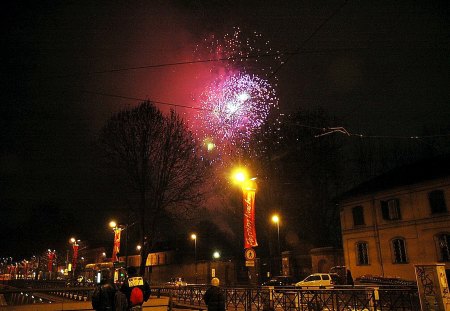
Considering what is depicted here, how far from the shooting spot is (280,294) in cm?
1725

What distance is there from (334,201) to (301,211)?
3367mm

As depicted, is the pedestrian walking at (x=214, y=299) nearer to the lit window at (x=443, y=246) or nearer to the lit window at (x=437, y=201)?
the lit window at (x=443, y=246)

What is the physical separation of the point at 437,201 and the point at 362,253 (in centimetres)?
799

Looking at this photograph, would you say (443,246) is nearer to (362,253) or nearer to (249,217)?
(362,253)

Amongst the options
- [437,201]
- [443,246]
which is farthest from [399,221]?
[443,246]

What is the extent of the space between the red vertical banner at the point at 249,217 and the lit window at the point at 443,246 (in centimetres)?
1703

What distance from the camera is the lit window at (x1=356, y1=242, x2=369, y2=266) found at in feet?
103

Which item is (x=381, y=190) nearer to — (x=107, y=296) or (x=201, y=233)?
(x=107, y=296)

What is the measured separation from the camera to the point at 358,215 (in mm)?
33312

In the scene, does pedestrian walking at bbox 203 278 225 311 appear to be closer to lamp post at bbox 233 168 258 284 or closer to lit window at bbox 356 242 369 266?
lamp post at bbox 233 168 258 284

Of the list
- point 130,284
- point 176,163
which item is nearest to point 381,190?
point 176,163

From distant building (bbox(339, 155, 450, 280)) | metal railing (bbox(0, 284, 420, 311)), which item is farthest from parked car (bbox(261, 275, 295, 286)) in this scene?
metal railing (bbox(0, 284, 420, 311))

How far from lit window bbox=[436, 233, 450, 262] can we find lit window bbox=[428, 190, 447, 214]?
68.6 inches

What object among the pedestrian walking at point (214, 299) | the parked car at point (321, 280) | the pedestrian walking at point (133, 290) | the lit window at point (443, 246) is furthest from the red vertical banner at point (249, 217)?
the lit window at point (443, 246)
